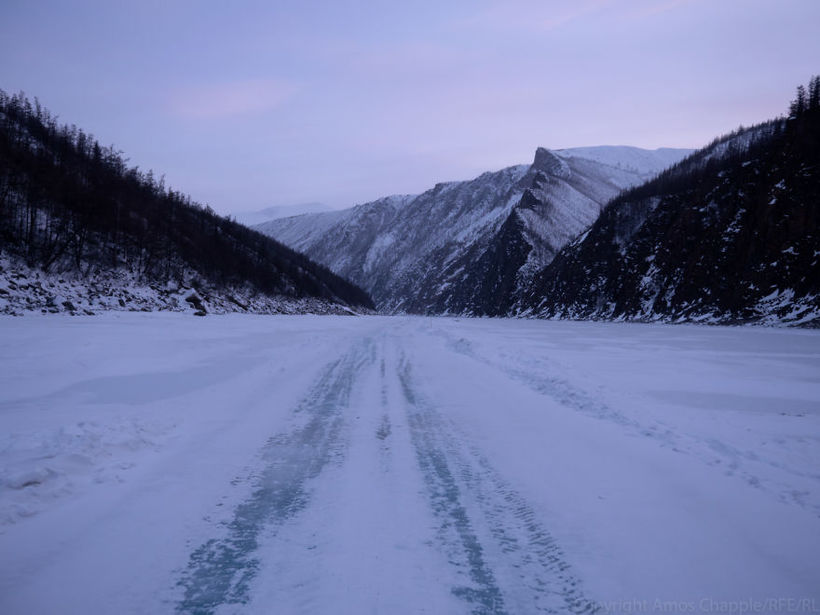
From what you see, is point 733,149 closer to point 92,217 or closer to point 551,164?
point 551,164

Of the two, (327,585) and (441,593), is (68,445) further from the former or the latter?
(441,593)

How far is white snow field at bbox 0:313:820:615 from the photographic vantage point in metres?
2.71

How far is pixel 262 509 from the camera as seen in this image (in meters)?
3.71

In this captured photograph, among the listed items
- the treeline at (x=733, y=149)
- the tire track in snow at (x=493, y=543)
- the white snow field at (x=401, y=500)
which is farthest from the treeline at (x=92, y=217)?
the treeline at (x=733, y=149)

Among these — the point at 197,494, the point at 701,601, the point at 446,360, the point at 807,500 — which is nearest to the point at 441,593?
the point at 701,601

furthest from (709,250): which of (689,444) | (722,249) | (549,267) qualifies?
(689,444)

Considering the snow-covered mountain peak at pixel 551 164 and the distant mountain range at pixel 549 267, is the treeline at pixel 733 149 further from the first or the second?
the snow-covered mountain peak at pixel 551 164

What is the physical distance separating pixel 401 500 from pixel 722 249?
6141cm

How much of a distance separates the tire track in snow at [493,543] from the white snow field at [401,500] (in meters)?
0.02

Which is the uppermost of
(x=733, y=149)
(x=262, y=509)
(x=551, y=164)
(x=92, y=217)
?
(x=551, y=164)

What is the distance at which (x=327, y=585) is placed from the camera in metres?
2.70

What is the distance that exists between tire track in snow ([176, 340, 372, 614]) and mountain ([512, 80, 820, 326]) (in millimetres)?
42154

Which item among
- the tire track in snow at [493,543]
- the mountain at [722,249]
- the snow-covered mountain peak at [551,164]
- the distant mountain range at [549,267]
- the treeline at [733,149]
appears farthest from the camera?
the snow-covered mountain peak at [551,164]

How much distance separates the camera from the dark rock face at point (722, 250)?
4131cm
